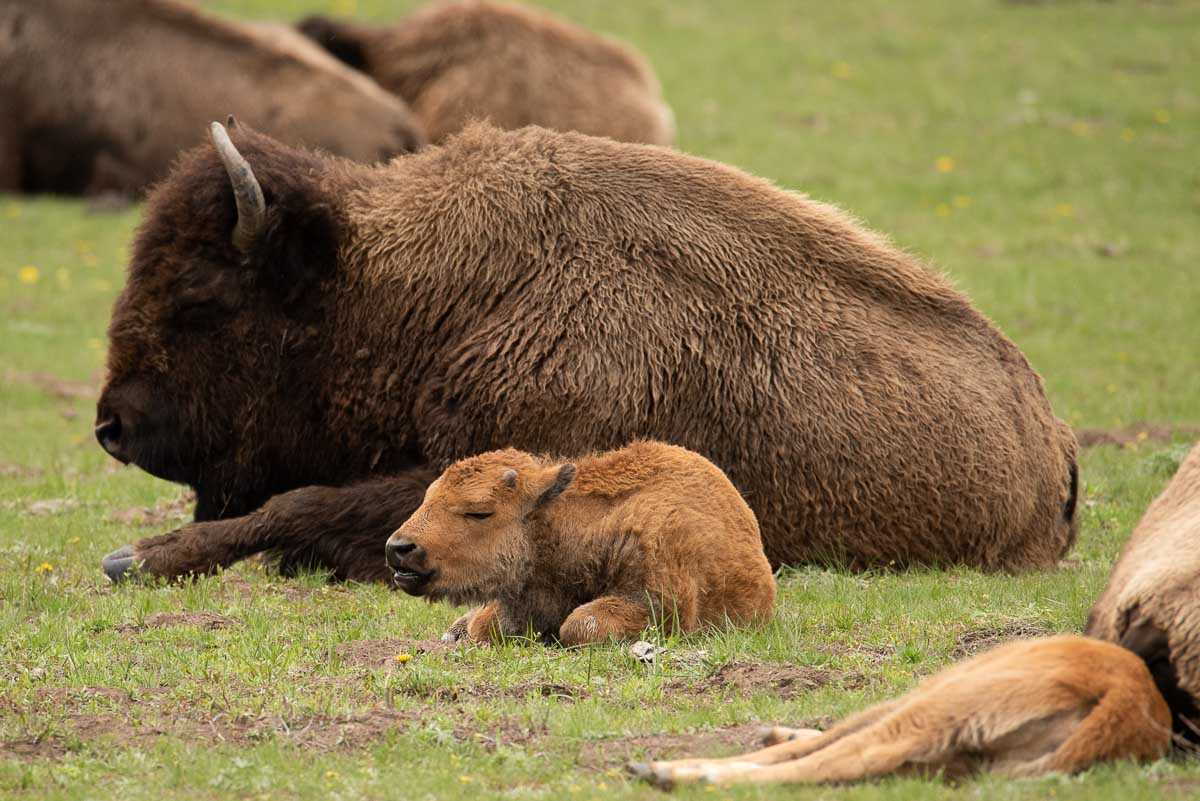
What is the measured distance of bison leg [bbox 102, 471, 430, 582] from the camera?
8.52 metres

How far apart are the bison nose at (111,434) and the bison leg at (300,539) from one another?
2.37 feet

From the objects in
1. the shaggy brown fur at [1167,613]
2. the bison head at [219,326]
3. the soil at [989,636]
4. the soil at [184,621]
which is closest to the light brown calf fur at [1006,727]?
the shaggy brown fur at [1167,613]

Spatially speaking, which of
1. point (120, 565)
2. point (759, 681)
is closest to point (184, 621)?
point (120, 565)

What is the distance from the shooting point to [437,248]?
29.7 ft

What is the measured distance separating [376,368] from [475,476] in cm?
204

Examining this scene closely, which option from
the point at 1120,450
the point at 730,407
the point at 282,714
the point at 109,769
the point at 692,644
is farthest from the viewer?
the point at 1120,450

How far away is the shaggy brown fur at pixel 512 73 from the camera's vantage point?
752 inches

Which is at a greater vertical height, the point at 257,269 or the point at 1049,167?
the point at 257,269

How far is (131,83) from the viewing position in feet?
66.5

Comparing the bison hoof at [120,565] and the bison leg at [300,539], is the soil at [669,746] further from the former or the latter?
the bison hoof at [120,565]

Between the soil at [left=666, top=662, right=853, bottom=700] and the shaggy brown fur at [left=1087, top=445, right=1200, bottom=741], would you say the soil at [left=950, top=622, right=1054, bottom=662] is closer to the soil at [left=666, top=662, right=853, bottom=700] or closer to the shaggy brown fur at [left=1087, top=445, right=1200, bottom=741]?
the soil at [left=666, top=662, right=853, bottom=700]

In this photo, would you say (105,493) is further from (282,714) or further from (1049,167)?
(1049,167)

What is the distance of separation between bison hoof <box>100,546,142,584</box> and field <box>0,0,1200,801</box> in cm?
8

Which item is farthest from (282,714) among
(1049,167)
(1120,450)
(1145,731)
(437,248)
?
(1049,167)
